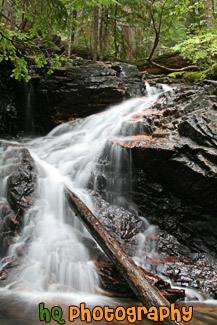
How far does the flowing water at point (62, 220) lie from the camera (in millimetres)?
3307

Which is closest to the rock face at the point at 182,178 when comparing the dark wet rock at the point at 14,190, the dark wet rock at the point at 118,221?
the dark wet rock at the point at 118,221

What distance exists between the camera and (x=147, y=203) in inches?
220

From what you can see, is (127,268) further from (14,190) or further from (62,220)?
(14,190)

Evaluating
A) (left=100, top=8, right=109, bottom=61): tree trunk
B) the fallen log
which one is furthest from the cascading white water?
(left=100, top=8, right=109, bottom=61): tree trunk

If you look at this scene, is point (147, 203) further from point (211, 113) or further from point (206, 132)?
point (211, 113)

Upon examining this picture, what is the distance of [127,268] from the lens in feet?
9.45

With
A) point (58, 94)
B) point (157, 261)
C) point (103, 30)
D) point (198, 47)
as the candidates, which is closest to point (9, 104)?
point (58, 94)

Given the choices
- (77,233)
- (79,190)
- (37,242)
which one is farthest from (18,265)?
(79,190)

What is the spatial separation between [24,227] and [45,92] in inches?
263

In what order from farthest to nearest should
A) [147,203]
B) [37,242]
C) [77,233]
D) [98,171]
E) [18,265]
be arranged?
[98,171] → [147,203] → [77,233] → [37,242] → [18,265]

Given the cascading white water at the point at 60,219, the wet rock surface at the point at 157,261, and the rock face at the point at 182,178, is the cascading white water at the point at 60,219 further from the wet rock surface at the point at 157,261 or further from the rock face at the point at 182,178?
the rock face at the point at 182,178

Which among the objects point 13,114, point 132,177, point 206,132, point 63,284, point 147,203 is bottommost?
point 63,284

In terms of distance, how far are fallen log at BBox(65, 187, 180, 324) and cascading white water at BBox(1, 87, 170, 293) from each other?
2.07 feet

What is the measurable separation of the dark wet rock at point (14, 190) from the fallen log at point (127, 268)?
1297mm
